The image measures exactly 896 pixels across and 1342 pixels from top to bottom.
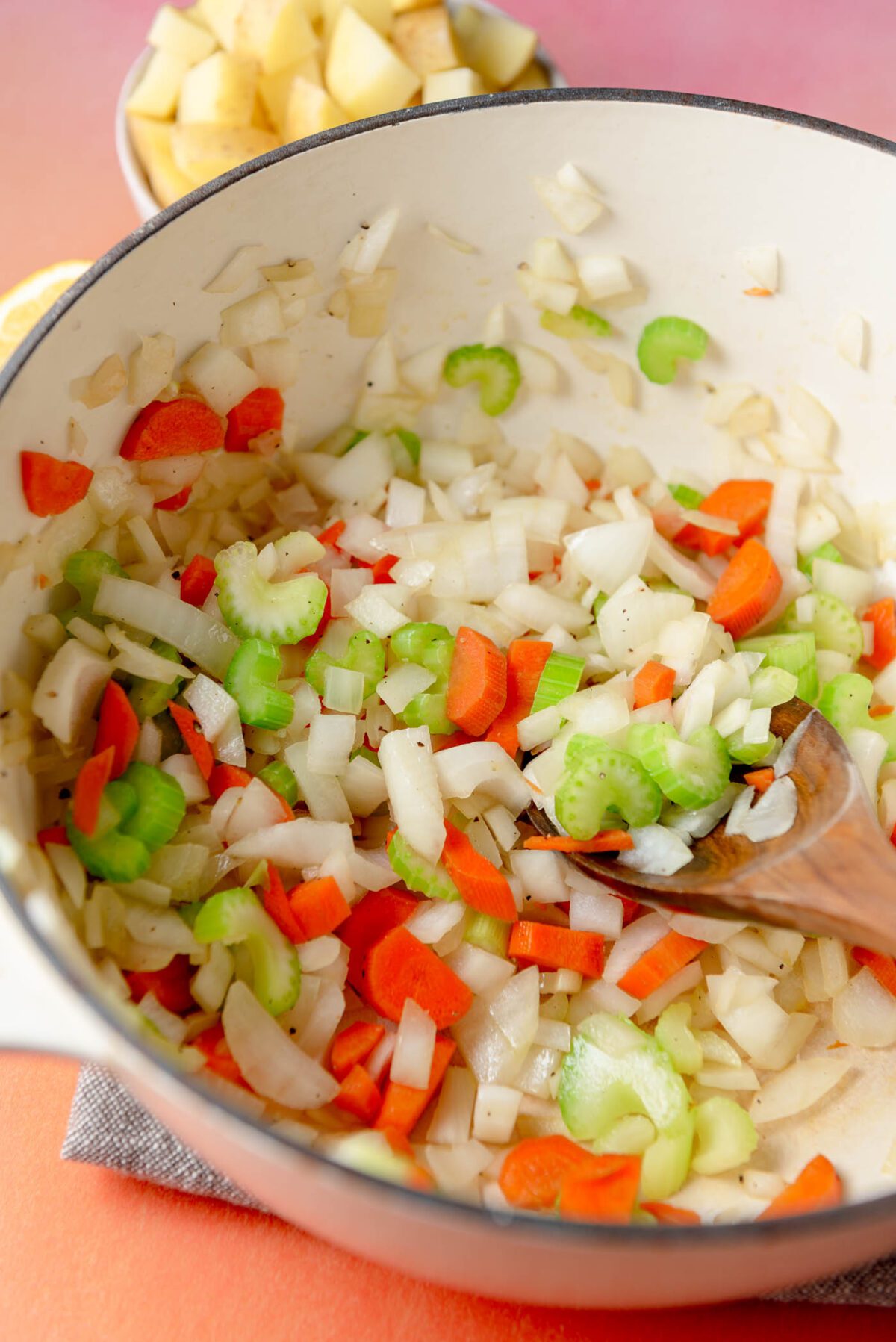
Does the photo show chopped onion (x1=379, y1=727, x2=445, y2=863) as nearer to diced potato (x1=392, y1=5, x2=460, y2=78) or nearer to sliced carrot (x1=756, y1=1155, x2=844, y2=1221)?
sliced carrot (x1=756, y1=1155, x2=844, y2=1221)

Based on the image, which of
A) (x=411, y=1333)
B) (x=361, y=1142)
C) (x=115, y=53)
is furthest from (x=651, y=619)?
(x=115, y=53)

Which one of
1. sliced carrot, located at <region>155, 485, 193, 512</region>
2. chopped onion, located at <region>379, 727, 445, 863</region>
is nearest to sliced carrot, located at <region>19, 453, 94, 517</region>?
sliced carrot, located at <region>155, 485, 193, 512</region>

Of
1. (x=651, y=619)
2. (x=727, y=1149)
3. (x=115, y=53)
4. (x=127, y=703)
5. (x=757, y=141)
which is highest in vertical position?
(x=115, y=53)

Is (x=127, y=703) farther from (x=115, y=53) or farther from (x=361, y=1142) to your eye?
(x=115, y=53)

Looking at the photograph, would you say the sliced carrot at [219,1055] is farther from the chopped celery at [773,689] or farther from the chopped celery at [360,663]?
the chopped celery at [773,689]

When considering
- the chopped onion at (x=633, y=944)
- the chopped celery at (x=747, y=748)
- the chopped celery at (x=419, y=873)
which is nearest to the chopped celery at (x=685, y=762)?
the chopped celery at (x=747, y=748)

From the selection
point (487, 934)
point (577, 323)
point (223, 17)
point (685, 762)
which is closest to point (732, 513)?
point (577, 323)
